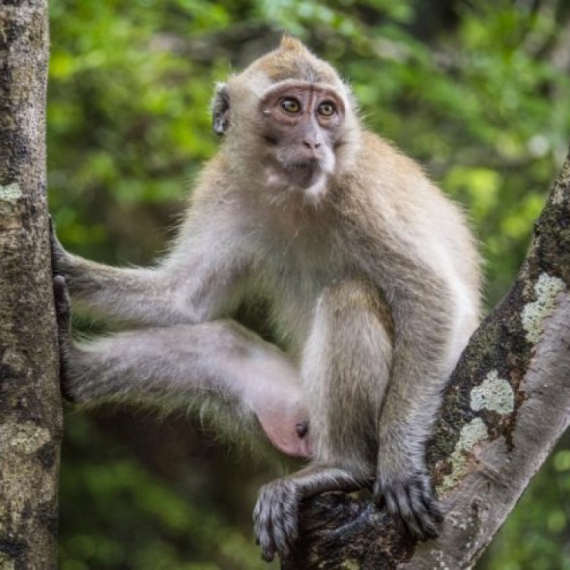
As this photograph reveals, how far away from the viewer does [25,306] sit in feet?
13.8

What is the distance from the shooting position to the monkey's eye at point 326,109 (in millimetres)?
6031

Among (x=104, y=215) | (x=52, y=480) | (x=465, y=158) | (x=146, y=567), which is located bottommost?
(x=146, y=567)

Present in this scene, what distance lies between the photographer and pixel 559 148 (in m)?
9.45

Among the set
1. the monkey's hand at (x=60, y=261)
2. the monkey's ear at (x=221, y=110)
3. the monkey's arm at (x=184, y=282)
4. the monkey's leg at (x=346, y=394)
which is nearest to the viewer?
the monkey's leg at (x=346, y=394)

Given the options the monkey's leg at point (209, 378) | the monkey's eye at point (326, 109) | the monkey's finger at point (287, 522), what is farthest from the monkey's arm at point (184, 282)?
the monkey's finger at point (287, 522)

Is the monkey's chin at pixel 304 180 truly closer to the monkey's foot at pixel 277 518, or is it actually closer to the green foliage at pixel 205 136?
the monkey's foot at pixel 277 518

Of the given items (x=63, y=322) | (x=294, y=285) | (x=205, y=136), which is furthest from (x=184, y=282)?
(x=205, y=136)

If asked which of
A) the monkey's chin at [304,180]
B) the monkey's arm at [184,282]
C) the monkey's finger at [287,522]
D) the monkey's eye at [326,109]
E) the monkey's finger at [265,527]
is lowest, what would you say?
the monkey's finger at [265,527]

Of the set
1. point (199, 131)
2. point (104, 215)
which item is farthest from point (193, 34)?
point (104, 215)

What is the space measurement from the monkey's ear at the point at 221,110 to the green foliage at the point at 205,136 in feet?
3.73

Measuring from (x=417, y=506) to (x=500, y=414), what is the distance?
0.49m

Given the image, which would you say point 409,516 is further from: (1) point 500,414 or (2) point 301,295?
(2) point 301,295

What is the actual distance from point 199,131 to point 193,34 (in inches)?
32.4

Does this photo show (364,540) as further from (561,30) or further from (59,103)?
(561,30)
